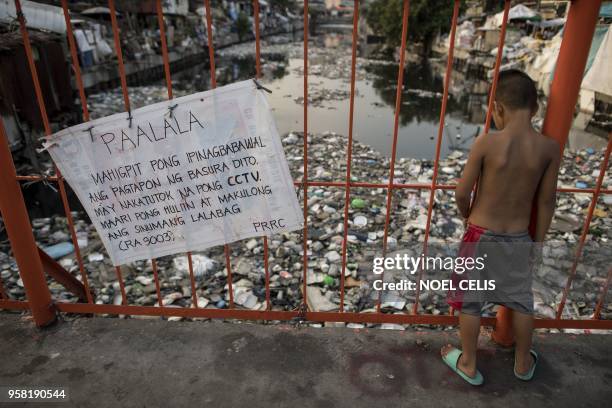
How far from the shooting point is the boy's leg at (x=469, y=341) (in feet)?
6.08

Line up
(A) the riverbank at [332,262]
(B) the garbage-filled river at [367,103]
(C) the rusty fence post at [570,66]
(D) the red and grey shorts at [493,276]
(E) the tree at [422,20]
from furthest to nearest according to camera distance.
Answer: (E) the tree at [422,20], (B) the garbage-filled river at [367,103], (A) the riverbank at [332,262], (D) the red and grey shorts at [493,276], (C) the rusty fence post at [570,66]

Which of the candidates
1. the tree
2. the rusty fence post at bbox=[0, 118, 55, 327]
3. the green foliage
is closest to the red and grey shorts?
the rusty fence post at bbox=[0, 118, 55, 327]

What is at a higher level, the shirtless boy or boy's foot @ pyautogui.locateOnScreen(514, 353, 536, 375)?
the shirtless boy

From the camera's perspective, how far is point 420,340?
216cm

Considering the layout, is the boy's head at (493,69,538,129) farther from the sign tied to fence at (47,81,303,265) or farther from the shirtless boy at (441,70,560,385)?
the sign tied to fence at (47,81,303,265)

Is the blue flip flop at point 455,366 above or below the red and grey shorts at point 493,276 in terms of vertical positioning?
below

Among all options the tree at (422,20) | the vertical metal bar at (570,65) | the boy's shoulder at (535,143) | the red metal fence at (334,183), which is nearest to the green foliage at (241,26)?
the tree at (422,20)

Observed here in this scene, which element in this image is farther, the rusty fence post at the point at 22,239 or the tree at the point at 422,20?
the tree at the point at 422,20

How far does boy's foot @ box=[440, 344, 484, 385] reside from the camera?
1.89 m

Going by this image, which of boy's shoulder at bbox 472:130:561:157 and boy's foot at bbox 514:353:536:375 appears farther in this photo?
boy's foot at bbox 514:353:536:375

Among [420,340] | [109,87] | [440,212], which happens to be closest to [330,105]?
[440,212]

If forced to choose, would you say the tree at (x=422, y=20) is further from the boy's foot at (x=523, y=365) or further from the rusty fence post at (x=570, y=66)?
the boy's foot at (x=523, y=365)

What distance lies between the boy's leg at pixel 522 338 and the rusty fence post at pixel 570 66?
1.55 feet

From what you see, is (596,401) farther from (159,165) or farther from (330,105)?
(330,105)
